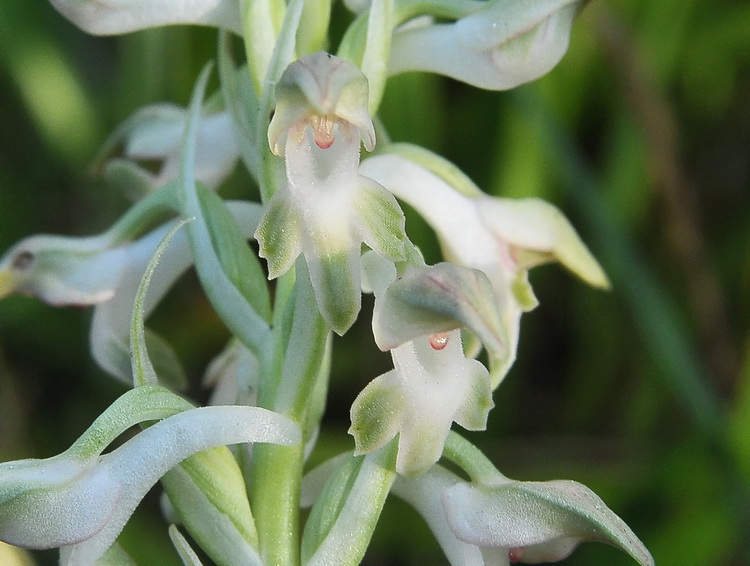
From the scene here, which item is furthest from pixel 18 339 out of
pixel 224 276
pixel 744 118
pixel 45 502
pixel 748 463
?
pixel 744 118

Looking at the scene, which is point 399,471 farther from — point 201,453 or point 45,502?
point 45,502

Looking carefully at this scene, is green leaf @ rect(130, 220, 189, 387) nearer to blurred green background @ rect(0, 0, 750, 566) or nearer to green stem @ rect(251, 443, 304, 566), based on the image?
green stem @ rect(251, 443, 304, 566)

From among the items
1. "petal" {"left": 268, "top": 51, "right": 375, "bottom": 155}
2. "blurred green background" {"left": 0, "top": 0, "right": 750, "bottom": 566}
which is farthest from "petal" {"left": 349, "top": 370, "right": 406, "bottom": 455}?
"blurred green background" {"left": 0, "top": 0, "right": 750, "bottom": 566}

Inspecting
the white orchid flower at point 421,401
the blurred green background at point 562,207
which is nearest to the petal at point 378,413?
the white orchid flower at point 421,401

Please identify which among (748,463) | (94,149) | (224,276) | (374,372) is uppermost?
(224,276)

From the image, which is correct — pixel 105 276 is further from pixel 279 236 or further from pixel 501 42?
pixel 501 42
